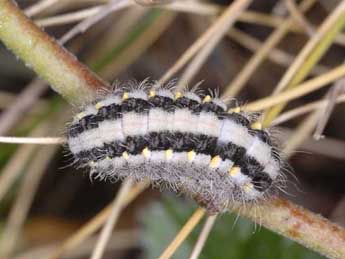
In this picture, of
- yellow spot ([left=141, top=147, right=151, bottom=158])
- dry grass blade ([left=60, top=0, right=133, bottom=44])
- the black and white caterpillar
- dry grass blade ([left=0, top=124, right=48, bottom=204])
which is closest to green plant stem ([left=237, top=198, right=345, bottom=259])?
the black and white caterpillar

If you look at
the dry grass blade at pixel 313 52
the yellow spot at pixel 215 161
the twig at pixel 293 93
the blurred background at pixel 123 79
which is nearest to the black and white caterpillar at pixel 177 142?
the yellow spot at pixel 215 161

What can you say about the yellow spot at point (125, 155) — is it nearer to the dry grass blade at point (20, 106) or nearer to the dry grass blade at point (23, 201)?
the dry grass blade at point (20, 106)

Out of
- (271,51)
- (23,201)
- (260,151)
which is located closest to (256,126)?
(260,151)

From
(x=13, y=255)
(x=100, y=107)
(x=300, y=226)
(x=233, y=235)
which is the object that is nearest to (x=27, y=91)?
(x=13, y=255)

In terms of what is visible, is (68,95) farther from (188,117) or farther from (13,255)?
(13,255)

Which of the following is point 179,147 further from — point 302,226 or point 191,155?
point 302,226
